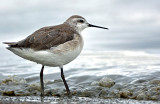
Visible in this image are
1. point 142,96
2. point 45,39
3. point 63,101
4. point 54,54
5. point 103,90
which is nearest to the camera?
point 63,101

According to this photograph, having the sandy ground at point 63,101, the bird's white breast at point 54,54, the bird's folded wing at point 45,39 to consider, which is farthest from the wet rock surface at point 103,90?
the bird's folded wing at point 45,39

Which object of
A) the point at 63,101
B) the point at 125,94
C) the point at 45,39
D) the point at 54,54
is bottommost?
the point at 63,101

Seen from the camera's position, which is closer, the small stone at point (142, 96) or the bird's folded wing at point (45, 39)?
the bird's folded wing at point (45, 39)

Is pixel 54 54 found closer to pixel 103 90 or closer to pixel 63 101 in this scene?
pixel 63 101

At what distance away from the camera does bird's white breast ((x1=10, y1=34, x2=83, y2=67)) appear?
1064 centimetres

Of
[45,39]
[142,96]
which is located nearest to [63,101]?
[45,39]

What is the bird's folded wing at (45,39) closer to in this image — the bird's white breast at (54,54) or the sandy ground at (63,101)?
the bird's white breast at (54,54)

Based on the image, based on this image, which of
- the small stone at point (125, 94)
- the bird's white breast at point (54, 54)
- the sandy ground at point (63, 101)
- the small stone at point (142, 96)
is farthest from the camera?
the small stone at point (125, 94)

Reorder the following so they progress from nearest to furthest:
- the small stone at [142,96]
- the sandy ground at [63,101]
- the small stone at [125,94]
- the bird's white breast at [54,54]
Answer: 1. the sandy ground at [63,101]
2. the bird's white breast at [54,54]
3. the small stone at [142,96]
4. the small stone at [125,94]

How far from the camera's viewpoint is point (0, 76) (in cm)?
1739

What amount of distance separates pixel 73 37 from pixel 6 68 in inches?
408

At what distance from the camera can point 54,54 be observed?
421 inches

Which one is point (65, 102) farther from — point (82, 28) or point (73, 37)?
point (82, 28)

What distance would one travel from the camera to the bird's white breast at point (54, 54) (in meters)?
10.6
